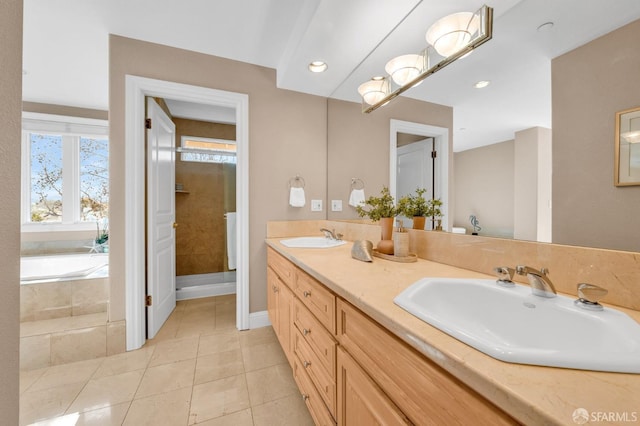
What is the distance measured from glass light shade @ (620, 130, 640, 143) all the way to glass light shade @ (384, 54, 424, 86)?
0.92m

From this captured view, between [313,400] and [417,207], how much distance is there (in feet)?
3.57

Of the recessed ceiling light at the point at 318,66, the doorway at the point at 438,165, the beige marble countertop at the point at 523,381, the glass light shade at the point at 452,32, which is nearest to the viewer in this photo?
the beige marble countertop at the point at 523,381

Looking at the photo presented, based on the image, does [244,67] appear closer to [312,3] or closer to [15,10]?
[312,3]

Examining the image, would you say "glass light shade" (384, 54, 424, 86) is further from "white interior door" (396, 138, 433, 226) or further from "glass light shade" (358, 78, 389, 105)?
"white interior door" (396, 138, 433, 226)

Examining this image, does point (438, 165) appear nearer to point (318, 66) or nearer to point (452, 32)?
point (452, 32)

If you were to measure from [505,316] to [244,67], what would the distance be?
2479 millimetres

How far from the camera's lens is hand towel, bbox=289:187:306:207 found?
7.41ft

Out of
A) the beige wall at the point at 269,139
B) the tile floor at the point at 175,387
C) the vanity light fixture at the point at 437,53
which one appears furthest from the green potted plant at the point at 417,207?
the tile floor at the point at 175,387

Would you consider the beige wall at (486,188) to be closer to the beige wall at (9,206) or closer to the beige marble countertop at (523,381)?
the beige marble countertop at (523,381)

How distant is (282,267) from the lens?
1.63 m

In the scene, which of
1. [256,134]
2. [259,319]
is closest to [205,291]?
[259,319]

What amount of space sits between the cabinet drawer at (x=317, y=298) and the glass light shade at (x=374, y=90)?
1.26 metres

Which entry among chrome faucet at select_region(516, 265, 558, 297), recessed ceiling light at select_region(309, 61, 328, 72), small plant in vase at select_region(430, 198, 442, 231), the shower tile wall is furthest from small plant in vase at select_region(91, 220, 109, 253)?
chrome faucet at select_region(516, 265, 558, 297)

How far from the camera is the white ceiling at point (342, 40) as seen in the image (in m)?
0.82
